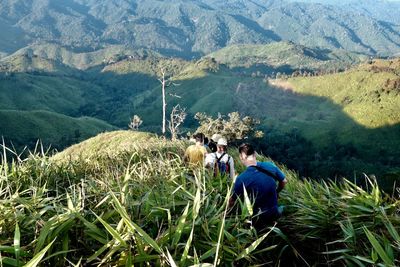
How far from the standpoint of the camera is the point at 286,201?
6.79 meters

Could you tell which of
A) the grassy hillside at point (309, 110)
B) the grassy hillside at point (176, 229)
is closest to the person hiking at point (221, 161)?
the grassy hillside at point (176, 229)

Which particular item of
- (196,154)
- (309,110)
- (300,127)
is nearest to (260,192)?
(196,154)

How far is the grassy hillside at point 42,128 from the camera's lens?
10388 cm

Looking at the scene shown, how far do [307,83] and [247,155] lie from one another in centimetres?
17649

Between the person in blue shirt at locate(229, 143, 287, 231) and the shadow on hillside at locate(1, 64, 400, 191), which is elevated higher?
the person in blue shirt at locate(229, 143, 287, 231)

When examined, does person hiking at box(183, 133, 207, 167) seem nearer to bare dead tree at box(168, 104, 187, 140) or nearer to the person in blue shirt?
the person in blue shirt

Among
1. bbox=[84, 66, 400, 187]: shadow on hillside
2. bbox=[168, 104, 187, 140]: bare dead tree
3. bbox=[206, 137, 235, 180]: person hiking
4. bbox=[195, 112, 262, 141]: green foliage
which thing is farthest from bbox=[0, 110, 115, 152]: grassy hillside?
bbox=[206, 137, 235, 180]: person hiking

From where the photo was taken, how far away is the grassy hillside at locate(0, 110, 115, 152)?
103875mm

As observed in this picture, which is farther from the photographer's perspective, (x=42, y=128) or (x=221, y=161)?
(x=42, y=128)

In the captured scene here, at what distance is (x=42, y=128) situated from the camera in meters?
113

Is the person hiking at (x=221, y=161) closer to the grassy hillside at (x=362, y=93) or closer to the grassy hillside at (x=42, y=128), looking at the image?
the grassy hillside at (x=42, y=128)

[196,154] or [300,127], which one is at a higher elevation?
[196,154]

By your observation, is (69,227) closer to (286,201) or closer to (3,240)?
(3,240)

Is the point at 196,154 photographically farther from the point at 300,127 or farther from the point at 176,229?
the point at 300,127
